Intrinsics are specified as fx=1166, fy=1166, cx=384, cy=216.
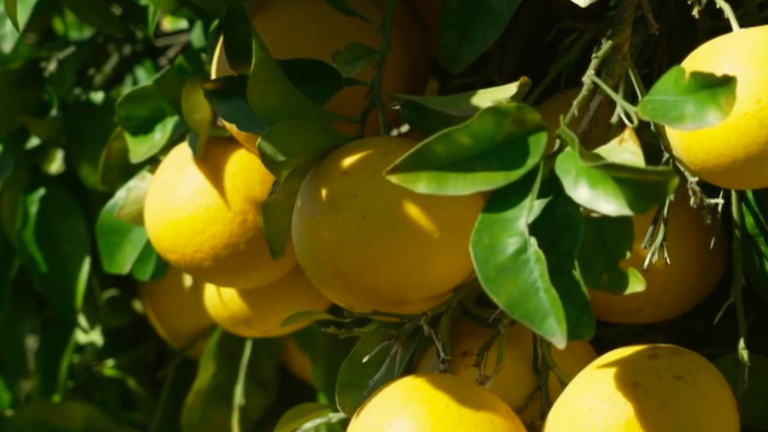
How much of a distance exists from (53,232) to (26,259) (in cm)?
4

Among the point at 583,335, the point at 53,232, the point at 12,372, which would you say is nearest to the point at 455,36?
the point at 583,335

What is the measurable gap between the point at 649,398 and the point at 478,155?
175 millimetres

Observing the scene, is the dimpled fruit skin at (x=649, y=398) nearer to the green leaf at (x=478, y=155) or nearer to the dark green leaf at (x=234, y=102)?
the green leaf at (x=478, y=155)

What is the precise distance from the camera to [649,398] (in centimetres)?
69

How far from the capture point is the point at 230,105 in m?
0.85

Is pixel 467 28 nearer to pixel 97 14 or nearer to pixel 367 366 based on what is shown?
pixel 367 366

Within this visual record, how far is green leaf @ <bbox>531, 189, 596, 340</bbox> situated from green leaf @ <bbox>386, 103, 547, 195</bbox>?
0.03 meters

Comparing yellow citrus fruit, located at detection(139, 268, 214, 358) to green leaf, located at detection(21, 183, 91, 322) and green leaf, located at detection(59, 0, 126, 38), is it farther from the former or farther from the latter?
green leaf, located at detection(59, 0, 126, 38)

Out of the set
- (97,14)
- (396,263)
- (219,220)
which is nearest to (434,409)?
(396,263)

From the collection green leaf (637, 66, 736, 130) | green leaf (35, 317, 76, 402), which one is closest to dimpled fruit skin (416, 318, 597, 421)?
green leaf (637, 66, 736, 130)

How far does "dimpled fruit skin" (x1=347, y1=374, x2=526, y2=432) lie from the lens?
0.70 m

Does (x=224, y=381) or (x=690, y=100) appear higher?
(x=690, y=100)

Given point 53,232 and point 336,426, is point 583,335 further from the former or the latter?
point 53,232

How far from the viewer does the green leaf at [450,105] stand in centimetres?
75
